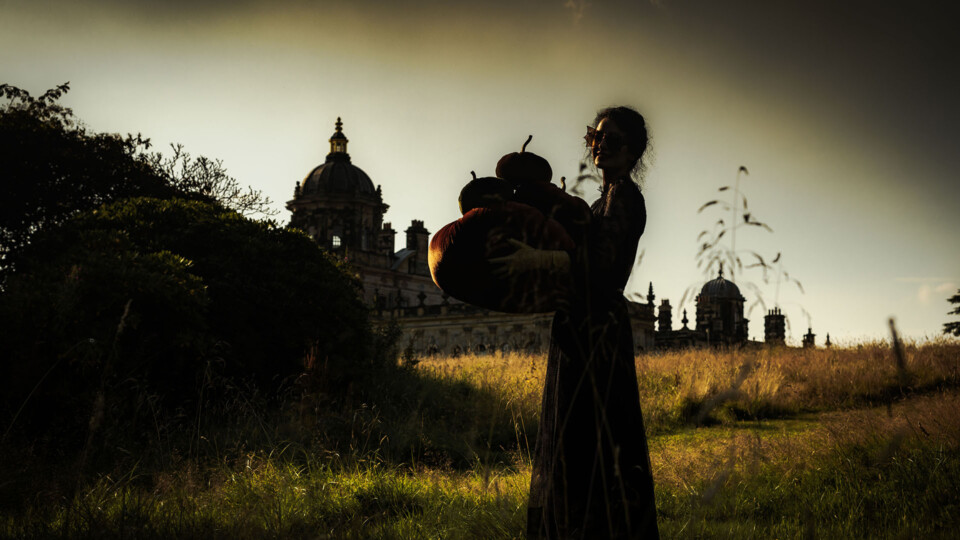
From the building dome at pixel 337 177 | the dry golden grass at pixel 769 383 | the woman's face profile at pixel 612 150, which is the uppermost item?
the building dome at pixel 337 177

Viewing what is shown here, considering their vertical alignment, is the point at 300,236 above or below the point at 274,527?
above

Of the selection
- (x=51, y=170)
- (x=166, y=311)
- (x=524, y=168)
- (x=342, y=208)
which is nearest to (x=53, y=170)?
(x=51, y=170)

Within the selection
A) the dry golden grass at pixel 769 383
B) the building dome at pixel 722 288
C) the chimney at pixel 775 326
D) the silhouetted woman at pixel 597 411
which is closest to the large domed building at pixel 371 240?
the chimney at pixel 775 326

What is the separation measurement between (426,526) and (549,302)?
237 cm

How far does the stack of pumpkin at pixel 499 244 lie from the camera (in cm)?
304

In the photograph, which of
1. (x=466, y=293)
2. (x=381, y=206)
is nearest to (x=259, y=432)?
(x=466, y=293)

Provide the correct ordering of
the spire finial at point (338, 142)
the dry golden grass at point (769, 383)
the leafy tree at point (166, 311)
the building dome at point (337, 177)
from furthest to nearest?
the spire finial at point (338, 142) < the building dome at point (337, 177) < the dry golden grass at point (769, 383) < the leafy tree at point (166, 311)

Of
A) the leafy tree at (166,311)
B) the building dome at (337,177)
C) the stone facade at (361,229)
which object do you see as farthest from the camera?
the building dome at (337,177)

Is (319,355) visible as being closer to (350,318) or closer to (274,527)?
(350,318)

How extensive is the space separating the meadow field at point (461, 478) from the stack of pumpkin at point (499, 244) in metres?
0.63

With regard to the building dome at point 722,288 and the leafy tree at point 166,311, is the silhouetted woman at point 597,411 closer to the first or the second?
the building dome at point 722,288

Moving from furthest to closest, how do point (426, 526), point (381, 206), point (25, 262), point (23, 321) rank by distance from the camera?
1. point (381, 206)
2. point (25, 262)
3. point (23, 321)
4. point (426, 526)

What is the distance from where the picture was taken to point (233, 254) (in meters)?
10.3

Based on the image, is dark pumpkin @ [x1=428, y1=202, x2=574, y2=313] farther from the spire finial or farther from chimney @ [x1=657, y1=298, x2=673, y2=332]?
the spire finial
